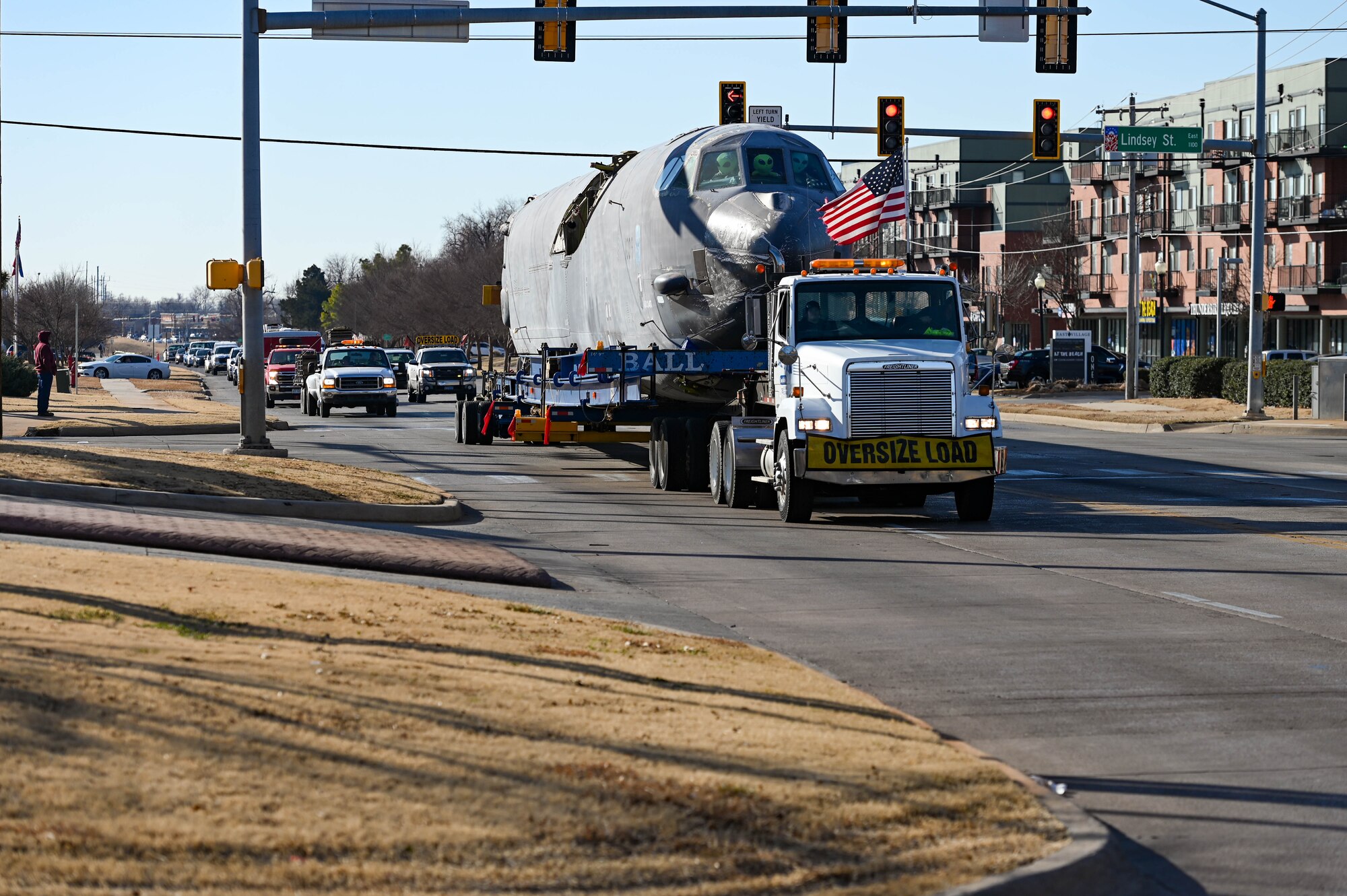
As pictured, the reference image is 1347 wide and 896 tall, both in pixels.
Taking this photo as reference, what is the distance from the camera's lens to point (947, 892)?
5.63m

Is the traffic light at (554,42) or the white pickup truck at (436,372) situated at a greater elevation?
the traffic light at (554,42)

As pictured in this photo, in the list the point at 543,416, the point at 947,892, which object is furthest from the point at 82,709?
the point at 543,416

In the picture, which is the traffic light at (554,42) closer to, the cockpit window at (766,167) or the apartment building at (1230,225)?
the cockpit window at (766,167)

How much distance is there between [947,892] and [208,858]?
242cm

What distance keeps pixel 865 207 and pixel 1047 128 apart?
46.7 feet

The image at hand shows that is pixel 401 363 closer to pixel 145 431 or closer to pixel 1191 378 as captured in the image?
pixel 1191 378

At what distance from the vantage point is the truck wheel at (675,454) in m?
23.5

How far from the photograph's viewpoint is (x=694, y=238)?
23.7m

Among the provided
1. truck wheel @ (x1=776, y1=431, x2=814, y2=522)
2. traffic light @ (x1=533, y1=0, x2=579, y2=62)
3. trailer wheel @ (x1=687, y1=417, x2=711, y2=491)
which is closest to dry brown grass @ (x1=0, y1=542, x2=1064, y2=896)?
truck wheel @ (x1=776, y1=431, x2=814, y2=522)

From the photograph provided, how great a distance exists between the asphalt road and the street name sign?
2372 cm

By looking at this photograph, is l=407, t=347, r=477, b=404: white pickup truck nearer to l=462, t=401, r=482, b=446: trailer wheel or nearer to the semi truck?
l=462, t=401, r=482, b=446: trailer wheel

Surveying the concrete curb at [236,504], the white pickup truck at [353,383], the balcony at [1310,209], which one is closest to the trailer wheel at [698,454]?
the concrete curb at [236,504]

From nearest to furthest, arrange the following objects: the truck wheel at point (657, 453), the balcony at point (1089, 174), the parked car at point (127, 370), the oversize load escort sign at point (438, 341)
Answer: the truck wheel at point (657, 453) < the oversize load escort sign at point (438, 341) < the parked car at point (127, 370) < the balcony at point (1089, 174)

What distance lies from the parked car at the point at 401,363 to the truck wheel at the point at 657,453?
4305cm
